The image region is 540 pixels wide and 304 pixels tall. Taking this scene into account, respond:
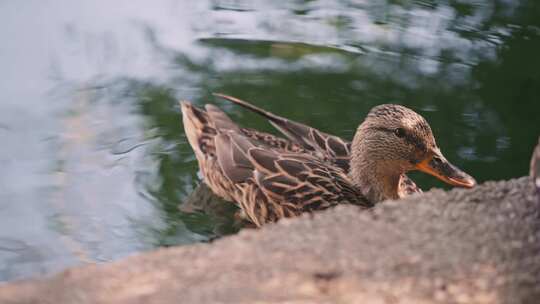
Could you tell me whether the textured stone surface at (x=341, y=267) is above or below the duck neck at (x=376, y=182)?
above

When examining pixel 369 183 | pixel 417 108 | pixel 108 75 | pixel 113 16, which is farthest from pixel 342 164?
pixel 113 16

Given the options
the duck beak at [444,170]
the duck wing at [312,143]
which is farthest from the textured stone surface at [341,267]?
the duck wing at [312,143]

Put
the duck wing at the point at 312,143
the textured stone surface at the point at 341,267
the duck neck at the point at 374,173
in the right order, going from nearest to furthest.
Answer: the textured stone surface at the point at 341,267 → the duck neck at the point at 374,173 → the duck wing at the point at 312,143

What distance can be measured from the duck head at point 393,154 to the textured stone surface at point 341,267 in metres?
2.34

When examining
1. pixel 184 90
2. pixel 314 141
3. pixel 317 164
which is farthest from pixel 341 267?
pixel 184 90

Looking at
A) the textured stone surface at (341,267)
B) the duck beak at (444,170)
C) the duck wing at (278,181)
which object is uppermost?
the textured stone surface at (341,267)

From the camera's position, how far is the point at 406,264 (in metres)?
2.66

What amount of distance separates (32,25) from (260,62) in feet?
6.71

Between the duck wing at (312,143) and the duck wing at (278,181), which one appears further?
the duck wing at (312,143)

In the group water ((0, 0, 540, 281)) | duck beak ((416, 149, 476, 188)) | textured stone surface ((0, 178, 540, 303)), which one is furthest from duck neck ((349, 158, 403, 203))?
textured stone surface ((0, 178, 540, 303))

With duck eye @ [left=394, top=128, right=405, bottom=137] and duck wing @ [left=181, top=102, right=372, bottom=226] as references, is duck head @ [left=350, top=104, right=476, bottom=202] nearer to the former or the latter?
duck eye @ [left=394, top=128, right=405, bottom=137]

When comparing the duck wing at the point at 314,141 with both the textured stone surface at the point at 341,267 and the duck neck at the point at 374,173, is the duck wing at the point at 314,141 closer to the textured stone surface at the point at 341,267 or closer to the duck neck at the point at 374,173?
the duck neck at the point at 374,173

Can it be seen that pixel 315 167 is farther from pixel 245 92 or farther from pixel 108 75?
pixel 108 75

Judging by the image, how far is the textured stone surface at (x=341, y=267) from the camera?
251cm
